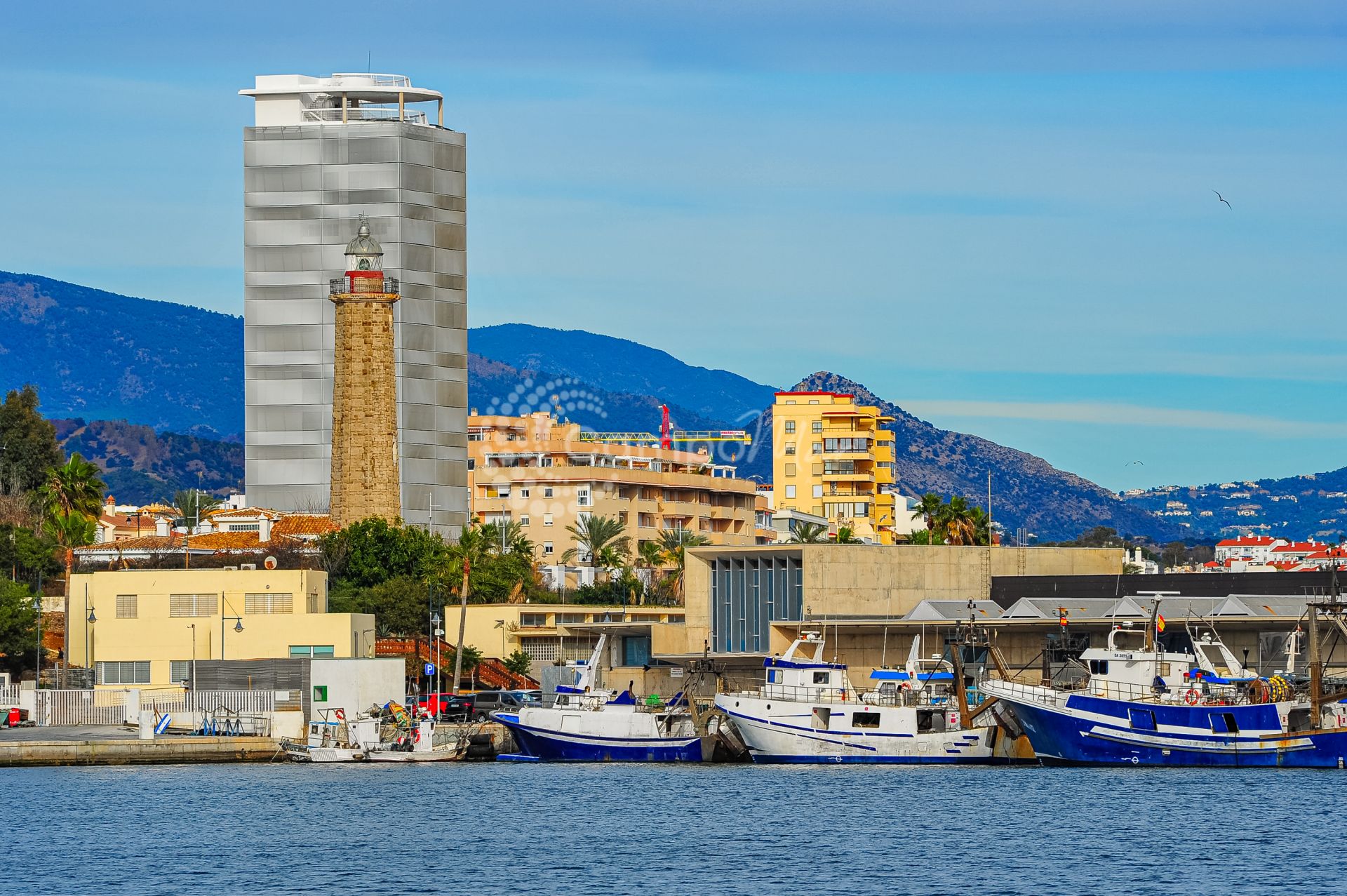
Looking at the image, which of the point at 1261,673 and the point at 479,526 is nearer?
the point at 1261,673

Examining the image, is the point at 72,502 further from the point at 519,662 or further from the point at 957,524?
the point at 957,524

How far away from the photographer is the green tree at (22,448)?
175000mm

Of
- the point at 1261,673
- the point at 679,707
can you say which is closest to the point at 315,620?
the point at 679,707

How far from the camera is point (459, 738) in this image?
326ft

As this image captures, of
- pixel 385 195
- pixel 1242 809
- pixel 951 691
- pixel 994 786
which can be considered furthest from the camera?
pixel 385 195

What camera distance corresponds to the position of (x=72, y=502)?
16338cm

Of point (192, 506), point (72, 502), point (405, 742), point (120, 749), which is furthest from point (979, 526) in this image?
point (120, 749)

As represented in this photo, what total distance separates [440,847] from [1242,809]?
90.1 feet

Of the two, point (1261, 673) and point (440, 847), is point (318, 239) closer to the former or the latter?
point (1261, 673)

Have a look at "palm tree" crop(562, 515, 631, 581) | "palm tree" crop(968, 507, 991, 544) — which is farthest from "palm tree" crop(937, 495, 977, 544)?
"palm tree" crop(562, 515, 631, 581)

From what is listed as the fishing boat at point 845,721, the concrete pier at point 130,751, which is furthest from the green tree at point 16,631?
the fishing boat at point 845,721

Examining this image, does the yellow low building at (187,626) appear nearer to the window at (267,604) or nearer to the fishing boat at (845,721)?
the window at (267,604)

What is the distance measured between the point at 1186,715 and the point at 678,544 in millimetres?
102491

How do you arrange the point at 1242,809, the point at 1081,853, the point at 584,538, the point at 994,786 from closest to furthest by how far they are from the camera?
the point at 1081,853
the point at 1242,809
the point at 994,786
the point at 584,538
